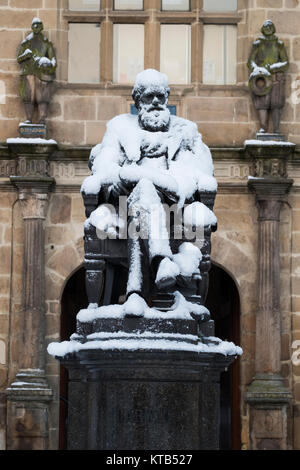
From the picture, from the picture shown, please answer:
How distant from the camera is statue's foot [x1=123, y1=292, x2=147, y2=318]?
9430mm

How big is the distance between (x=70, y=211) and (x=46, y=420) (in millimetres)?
2462

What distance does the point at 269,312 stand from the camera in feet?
51.8

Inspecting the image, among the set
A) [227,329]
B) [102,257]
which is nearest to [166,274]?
[102,257]

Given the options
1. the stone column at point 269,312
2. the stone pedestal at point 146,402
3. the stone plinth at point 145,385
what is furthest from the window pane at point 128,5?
the stone pedestal at point 146,402

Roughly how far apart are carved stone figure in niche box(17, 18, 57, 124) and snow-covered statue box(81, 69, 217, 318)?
5621mm

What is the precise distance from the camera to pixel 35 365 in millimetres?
15672

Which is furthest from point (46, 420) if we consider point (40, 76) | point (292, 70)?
point (292, 70)

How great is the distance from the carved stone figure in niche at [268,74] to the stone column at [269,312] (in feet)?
1.55

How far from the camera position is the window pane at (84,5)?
16625mm

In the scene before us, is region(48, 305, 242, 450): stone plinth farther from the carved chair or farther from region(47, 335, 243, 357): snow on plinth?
the carved chair

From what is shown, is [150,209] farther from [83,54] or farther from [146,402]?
[83,54]

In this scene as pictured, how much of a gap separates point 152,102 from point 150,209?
1056 mm

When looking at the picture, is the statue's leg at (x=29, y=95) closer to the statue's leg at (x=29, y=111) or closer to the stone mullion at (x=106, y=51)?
the statue's leg at (x=29, y=111)

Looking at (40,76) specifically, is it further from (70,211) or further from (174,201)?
(174,201)
